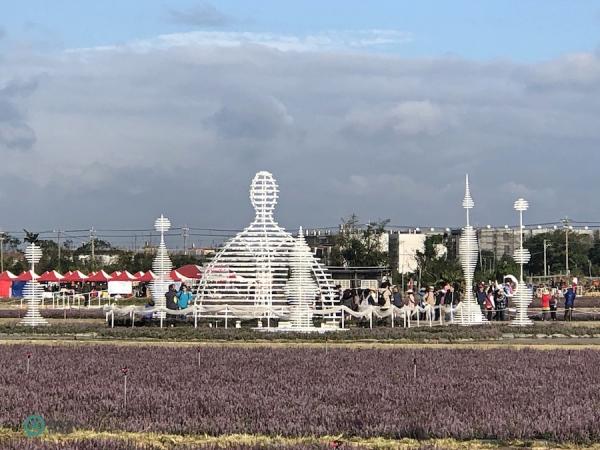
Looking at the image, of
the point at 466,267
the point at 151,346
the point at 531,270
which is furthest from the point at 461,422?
the point at 531,270

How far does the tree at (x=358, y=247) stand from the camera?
86312mm

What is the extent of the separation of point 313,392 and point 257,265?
20730 millimetres

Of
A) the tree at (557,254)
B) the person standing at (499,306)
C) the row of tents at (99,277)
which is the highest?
the tree at (557,254)

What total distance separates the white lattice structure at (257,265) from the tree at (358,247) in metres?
46.1

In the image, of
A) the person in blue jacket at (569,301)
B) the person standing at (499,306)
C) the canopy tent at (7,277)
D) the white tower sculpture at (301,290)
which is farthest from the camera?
the canopy tent at (7,277)

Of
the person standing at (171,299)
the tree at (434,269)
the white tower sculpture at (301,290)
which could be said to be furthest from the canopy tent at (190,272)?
the white tower sculpture at (301,290)

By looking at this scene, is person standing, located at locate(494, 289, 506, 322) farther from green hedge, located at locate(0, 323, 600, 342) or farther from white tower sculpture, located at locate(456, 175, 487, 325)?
green hedge, located at locate(0, 323, 600, 342)

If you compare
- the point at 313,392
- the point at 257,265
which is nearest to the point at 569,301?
the point at 257,265

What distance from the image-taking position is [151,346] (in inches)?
1069

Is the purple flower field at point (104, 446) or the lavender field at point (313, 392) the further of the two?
the lavender field at point (313, 392)

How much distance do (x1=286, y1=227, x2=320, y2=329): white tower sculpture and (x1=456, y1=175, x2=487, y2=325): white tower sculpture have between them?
551 cm

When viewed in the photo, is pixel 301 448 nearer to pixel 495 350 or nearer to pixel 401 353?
pixel 401 353

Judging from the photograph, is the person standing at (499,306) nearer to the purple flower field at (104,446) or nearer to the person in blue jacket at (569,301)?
the person in blue jacket at (569,301)

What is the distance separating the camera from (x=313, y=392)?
1706 cm
